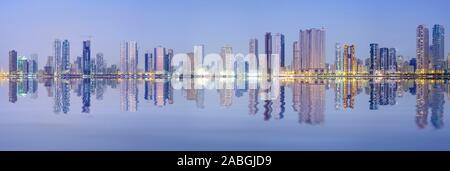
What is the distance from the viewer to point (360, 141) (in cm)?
923

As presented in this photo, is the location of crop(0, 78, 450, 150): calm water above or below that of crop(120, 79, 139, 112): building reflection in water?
below

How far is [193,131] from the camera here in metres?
10.7

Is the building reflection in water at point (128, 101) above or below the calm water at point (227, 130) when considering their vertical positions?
above

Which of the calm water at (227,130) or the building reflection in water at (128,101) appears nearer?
the calm water at (227,130)

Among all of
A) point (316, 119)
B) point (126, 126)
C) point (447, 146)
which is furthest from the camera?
point (316, 119)

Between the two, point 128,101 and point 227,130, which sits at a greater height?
point 128,101

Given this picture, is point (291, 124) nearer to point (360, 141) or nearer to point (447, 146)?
point (360, 141)

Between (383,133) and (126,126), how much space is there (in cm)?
455

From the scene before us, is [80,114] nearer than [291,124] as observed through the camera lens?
No

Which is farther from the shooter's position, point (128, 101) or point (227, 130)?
point (128, 101)

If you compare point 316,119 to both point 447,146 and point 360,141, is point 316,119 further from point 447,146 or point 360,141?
point 447,146

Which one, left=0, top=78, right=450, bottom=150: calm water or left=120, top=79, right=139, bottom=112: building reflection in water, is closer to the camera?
left=0, top=78, right=450, bottom=150: calm water

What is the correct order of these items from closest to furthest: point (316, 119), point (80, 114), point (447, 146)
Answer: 1. point (447, 146)
2. point (316, 119)
3. point (80, 114)
